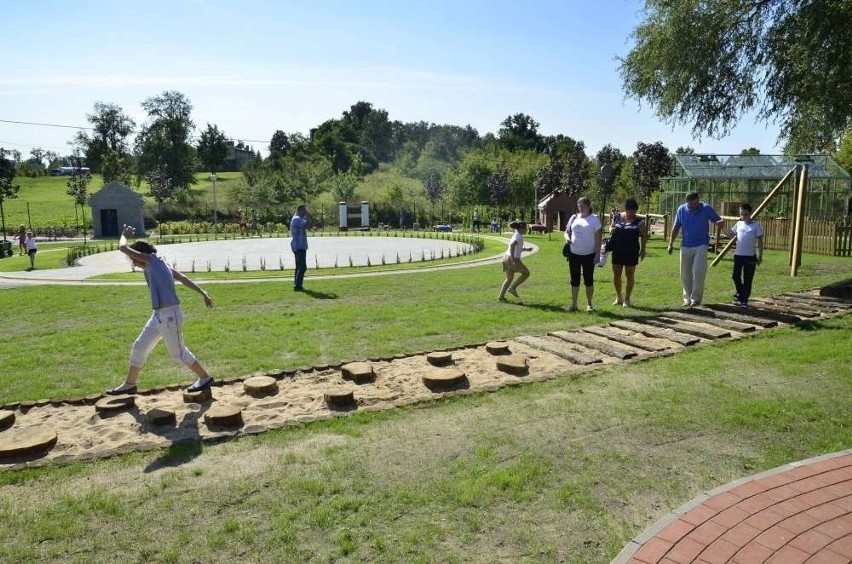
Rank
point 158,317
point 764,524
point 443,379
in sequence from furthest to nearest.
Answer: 1. point 443,379
2. point 158,317
3. point 764,524

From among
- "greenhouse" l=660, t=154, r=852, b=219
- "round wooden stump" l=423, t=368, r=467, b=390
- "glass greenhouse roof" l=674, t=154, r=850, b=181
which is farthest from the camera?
"glass greenhouse roof" l=674, t=154, r=850, b=181

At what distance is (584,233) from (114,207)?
42785 millimetres

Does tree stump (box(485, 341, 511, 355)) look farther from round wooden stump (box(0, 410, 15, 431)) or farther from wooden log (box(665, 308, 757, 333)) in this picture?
round wooden stump (box(0, 410, 15, 431))

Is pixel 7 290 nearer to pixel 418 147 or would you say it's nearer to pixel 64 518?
pixel 64 518

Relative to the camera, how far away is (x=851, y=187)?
29.9 m

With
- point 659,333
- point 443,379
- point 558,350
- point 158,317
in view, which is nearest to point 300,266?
point 558,350

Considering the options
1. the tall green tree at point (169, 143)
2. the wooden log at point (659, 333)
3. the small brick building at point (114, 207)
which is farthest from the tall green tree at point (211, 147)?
the wooden log at point (659, 333)

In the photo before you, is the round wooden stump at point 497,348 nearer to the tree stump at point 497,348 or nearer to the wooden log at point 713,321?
the tree stump at point 497,348

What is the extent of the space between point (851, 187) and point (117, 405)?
3305 cm

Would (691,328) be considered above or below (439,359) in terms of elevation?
above

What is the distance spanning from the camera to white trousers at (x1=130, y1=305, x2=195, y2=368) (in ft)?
21.8

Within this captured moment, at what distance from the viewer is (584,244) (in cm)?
1112

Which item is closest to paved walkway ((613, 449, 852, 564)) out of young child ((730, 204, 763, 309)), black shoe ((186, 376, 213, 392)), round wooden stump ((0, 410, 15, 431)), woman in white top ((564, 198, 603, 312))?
black shoe ((186, 376, 213, 392))

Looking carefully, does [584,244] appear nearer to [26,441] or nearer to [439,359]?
[439,359]
